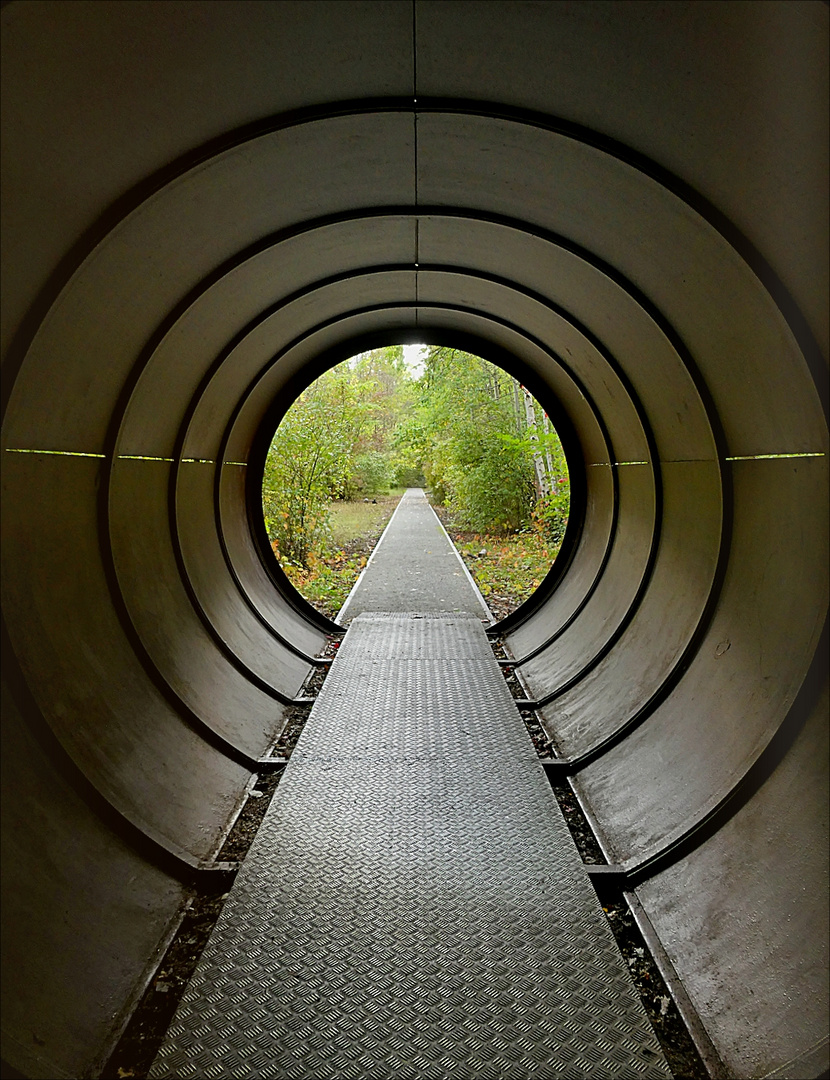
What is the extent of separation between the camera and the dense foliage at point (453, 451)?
14680mm

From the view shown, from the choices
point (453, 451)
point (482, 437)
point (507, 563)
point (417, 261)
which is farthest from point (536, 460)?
point (417, 261)

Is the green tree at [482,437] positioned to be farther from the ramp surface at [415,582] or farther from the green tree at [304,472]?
the green tree at [304,472]

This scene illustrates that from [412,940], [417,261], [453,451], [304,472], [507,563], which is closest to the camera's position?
[412,940]

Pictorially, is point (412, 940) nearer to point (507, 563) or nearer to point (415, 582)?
point (415, 582)

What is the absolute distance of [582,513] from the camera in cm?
1002

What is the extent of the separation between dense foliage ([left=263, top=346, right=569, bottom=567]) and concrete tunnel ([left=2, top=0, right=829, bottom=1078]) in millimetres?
7872

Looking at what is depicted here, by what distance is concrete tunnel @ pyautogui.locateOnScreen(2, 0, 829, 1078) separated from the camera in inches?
114

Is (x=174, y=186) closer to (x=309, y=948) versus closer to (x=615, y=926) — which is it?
(x=309, y=948)

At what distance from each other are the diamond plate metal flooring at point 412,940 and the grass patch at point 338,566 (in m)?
6.48

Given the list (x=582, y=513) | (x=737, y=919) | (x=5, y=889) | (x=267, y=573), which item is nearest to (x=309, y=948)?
(x=5, y=889)

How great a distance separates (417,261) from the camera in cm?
689

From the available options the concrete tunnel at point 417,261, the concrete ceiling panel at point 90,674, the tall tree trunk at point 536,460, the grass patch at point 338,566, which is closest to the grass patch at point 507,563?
the tall tree trunk at point 536,460

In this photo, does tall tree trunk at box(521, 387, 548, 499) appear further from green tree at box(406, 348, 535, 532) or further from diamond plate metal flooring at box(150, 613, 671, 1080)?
diamond plate metal flooring at box(150, 613, 671, 1080)

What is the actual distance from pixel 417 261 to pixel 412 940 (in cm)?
528
